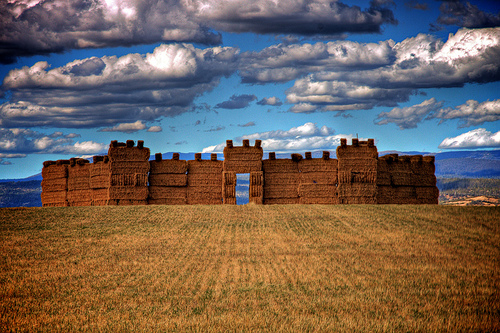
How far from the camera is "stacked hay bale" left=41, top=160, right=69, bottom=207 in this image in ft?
139

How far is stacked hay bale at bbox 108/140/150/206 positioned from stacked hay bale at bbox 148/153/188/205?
643 mm

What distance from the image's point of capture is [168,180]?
37.9 meters

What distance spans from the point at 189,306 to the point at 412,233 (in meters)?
15.3

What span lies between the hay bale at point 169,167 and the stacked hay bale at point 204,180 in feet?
1.49

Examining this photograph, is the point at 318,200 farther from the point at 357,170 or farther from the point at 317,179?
the point at 357,170

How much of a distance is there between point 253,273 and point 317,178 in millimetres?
21221

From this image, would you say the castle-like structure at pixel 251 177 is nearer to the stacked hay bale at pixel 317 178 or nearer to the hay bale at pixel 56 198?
the stacked hay bale at pixel 317 178

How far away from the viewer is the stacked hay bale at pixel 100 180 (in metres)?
38.1

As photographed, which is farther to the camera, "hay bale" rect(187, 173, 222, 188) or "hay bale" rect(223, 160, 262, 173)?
"hay bale" rect(187, 173, 222, 188)

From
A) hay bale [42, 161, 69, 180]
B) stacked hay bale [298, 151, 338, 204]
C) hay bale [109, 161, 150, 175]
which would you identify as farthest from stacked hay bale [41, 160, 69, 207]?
stacked hay bale [298, 151, 338, 204]

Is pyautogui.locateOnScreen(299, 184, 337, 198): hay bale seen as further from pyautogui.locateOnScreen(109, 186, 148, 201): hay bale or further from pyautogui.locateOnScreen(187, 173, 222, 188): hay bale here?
pyautogui.locateOnScreen(109, 186, 148, 201): hay bale

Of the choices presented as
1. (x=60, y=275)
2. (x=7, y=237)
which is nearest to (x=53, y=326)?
(x=60, y=275)

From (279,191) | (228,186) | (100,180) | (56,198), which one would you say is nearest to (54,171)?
(56,198)

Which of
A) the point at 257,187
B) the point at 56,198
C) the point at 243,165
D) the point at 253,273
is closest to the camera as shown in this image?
the point at 253,273
